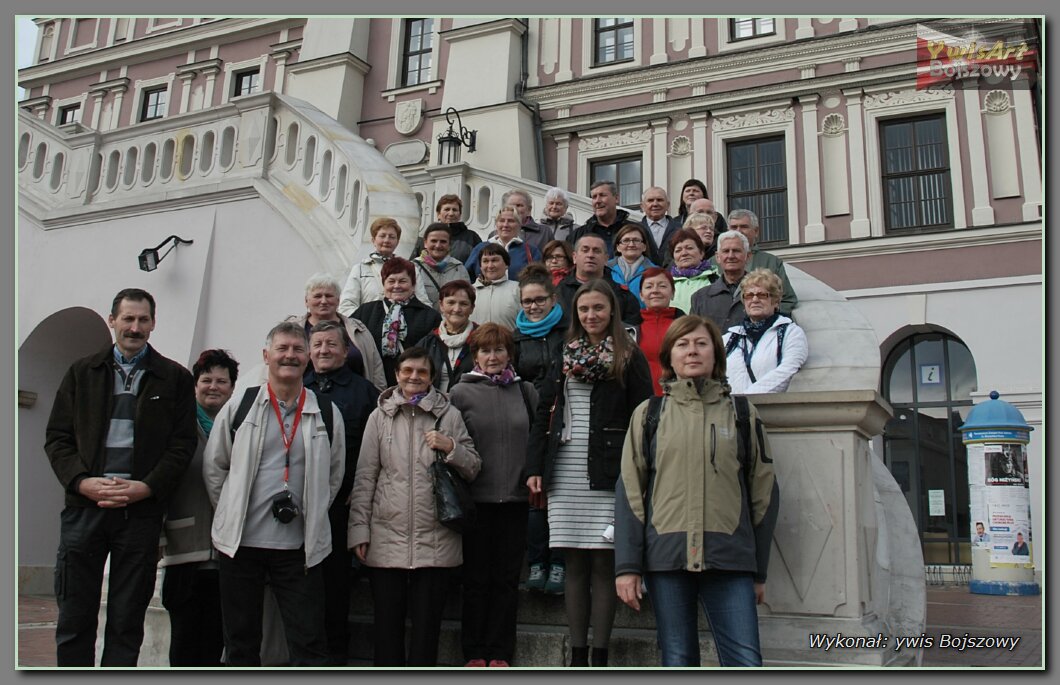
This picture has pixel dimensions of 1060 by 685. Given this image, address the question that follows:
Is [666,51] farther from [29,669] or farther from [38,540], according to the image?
[29,669]

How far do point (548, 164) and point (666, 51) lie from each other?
3056 millimetres

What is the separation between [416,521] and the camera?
419 centimetres

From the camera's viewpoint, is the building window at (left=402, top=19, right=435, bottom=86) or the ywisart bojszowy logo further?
the building window at (left=402, top=19, right=435, bottom=86)

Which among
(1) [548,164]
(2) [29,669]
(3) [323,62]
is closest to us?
(2) [29,669]

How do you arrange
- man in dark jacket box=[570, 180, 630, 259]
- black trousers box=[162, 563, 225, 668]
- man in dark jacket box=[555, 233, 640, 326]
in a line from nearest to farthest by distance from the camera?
1. black trousers box=[162, 563, 225, 668]
2. man in dark jacket box=[555, 233, 640, 326]
3. man in dark jacket box=[570, 180, 630, 259]

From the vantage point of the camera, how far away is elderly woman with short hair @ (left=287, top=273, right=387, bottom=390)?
5.09 metres

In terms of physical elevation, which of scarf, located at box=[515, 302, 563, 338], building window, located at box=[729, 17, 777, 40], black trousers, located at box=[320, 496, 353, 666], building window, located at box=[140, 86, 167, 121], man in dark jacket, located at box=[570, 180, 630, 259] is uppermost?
building window, located at box=[140, 86, 167, 121]

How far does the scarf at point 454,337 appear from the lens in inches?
202

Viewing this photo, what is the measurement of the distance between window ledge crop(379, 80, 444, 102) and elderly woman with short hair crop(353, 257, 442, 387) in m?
15.1

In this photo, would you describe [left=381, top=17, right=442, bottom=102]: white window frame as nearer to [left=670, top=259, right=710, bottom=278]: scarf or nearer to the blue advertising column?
the blue advertising column

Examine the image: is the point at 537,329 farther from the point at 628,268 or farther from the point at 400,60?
the point at 400,60

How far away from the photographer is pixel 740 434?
366 centimetres

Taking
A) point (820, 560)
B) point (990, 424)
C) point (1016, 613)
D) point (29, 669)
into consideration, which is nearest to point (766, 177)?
point (990, 424)

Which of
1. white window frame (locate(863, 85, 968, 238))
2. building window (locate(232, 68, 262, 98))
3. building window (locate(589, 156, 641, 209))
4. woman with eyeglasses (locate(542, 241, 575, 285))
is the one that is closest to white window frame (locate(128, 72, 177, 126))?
building window (locate(232, 68, 262, 98))
